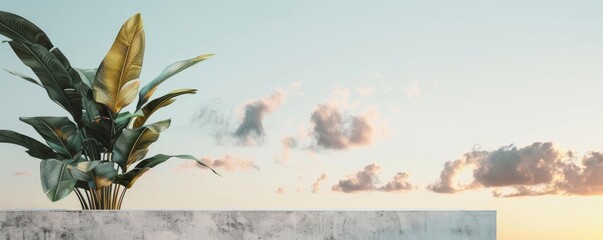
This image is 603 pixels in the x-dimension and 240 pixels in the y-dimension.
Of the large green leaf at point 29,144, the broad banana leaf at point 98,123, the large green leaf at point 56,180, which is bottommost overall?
the large green leaf at point 56,180

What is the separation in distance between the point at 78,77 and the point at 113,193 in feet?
2.46

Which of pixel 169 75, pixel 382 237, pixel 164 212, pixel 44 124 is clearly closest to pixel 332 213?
pixel 382 237

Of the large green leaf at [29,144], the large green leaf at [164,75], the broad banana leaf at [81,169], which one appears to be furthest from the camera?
the large green leaf at [164,75]

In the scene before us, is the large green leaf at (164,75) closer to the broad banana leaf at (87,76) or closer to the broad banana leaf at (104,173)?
the broad banana leaf at (87,76)

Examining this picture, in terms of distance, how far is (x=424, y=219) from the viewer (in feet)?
13.9

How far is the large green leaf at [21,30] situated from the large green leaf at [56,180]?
2.78 ft

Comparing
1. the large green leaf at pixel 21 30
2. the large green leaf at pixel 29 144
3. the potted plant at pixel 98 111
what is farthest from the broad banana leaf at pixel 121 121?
the large green leaf at pixel 21 30

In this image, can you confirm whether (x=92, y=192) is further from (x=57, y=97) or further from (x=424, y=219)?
(x=424, y=219)

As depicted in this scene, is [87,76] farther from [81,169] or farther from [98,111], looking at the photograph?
[81,169]

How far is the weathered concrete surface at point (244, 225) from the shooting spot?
3654 mm

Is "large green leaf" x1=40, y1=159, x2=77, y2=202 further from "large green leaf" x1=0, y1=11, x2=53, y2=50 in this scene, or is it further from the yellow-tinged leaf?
"large green leaf" x1=0, y1=11, x2=53, y2=50

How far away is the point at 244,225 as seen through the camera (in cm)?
388

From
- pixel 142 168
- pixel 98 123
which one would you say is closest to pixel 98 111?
pixel 98 123

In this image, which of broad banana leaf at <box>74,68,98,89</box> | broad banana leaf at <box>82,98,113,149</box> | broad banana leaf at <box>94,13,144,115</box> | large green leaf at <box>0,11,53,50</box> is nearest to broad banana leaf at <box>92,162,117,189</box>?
broad banana leaf at <box>82,98,113,149</box>
